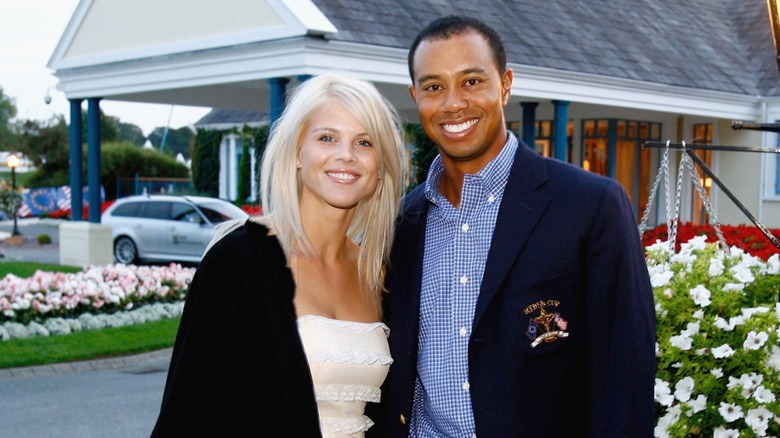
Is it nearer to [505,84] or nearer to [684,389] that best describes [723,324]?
[684,389]

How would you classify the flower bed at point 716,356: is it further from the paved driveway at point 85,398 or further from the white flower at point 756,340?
the paved driveway at point 85,398

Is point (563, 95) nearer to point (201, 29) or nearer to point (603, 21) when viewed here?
point (603, 21)

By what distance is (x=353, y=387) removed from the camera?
3.13 m

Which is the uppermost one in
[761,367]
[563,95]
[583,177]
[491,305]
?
[563,95]

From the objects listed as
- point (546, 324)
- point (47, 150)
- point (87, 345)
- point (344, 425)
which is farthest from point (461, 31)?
point (47, 150)

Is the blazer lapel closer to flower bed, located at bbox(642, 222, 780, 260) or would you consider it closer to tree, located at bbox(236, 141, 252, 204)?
flower bed, located at bbox(642, 222, 780, 260)

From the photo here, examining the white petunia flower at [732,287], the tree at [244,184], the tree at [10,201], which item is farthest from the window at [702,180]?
the tree at [10,201]

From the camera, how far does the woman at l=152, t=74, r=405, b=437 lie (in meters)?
2.82

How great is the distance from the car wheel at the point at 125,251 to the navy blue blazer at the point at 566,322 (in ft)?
60.2

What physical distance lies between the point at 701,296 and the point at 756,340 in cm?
29

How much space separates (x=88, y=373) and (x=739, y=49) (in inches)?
689

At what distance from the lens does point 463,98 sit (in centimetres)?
292

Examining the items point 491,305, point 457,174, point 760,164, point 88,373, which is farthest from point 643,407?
point 760,164

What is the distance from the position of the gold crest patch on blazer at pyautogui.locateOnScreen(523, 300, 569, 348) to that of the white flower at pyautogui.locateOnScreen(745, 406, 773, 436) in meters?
1.65
